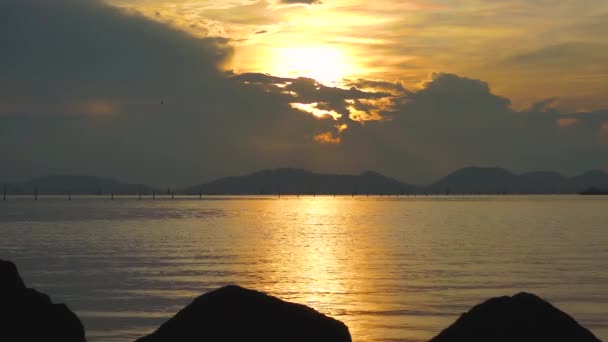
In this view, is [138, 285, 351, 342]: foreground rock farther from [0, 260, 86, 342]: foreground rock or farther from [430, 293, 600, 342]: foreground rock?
[430, 293, 600, 342]: foreground rock

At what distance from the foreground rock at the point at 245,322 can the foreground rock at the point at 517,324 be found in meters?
2.83

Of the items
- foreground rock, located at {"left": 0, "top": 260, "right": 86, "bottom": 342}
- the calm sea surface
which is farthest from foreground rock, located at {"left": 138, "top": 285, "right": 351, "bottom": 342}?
the calm sea surface

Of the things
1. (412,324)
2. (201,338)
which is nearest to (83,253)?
(412,324)

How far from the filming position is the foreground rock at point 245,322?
57.0ft

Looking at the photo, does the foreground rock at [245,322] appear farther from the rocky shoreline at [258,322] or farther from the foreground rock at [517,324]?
the foreground rock at [517,324]

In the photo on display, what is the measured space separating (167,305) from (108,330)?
5.65 meters

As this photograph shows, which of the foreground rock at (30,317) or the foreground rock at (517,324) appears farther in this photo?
the foreground rock at (30,317)

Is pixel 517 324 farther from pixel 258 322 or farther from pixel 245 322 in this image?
pixel 245 322

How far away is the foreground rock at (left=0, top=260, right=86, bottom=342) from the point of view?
60.8 feet

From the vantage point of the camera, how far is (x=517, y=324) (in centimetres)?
1664

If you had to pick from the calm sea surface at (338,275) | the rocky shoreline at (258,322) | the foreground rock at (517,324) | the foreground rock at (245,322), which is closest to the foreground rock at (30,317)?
the rocky shoreline at (258,322)

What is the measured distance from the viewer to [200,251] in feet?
209

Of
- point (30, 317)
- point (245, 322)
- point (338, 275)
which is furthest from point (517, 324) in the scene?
point (338, 275)

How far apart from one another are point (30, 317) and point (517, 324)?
1110 centimetres
